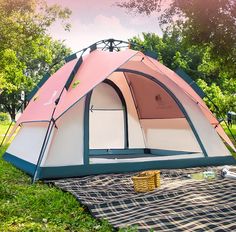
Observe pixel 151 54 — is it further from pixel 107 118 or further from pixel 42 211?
pixel 42 211

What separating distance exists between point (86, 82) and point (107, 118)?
7.59 feet

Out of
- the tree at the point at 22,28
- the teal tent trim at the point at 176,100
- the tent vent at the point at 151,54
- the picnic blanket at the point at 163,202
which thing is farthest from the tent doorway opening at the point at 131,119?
the tree at the point at 22,28

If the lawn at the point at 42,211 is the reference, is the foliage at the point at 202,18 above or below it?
above

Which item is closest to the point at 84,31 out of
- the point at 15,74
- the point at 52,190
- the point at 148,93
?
the point at 15,74

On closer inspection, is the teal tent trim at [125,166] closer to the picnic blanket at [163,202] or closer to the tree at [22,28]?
the picnic blanket at [163,202]

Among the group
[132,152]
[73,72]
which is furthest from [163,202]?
[132,152]

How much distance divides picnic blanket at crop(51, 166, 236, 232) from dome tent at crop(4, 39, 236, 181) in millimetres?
590

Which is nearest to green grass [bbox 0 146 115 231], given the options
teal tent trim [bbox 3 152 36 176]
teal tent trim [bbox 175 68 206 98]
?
teal tent trim [bbox 3 152 36 176]

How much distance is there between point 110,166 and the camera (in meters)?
6.41

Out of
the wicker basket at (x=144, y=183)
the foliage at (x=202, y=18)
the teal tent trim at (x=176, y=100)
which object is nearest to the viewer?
the wicker basket at (x=144, y=183)

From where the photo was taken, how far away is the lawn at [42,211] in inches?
147

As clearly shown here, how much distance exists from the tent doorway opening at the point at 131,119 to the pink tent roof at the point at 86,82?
0.82 m

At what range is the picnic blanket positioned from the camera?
11.9ft

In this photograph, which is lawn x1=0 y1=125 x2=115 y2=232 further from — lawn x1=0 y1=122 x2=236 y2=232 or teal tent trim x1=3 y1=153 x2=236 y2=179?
teal tent trim x1=3 y1=153 x2=236 y2=179
